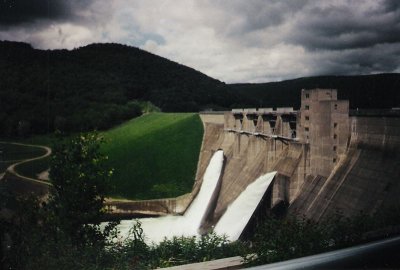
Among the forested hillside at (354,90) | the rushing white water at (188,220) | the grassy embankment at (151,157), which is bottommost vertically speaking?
the rushing white water at (188,220)

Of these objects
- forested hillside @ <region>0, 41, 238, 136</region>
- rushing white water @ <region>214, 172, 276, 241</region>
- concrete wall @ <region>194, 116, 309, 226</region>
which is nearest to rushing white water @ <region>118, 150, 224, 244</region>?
concrete wall @ <region>194, 116, 309, 226</region>

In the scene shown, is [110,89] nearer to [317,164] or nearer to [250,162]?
[250,162]

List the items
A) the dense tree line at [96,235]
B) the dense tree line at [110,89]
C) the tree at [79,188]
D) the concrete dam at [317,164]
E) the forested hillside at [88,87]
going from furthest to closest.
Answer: the forested hillside at [88,87]
the dense tree line at [110,89]
the concrete dam at [317,164]
the tree at [79,188]
the dense tree line at [96,235]

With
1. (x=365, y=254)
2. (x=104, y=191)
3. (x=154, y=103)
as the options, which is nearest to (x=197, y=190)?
(x=104, y=191)

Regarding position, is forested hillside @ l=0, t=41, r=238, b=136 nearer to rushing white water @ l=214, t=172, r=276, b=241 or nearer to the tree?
rushing white water @ l=214, t=172, r=276, b=241

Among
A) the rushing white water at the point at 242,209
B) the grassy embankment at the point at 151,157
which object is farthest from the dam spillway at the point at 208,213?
the grassy embankment at the point at 151,157

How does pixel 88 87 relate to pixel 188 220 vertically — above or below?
above

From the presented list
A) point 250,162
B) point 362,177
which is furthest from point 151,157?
point 362,177

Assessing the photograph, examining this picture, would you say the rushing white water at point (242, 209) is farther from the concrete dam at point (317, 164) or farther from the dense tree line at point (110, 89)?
the dense tree line at point (110, 89)
